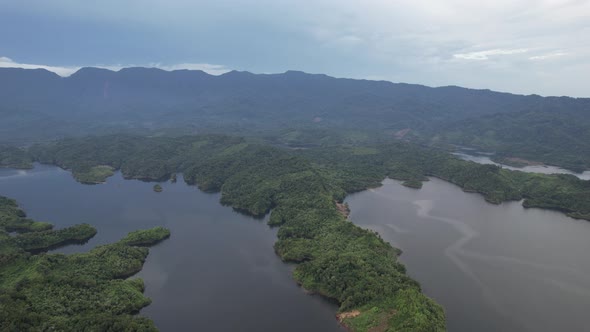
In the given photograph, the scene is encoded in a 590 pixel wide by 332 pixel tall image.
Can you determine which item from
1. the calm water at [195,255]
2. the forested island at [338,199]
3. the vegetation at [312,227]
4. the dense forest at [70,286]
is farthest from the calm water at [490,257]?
the dense forest at [70,286]

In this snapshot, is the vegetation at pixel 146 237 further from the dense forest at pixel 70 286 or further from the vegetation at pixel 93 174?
the vegetation at pixel 93 174

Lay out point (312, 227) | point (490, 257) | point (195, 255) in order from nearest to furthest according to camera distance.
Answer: point (195, 255) < point (490, 257) < point (312, 227)

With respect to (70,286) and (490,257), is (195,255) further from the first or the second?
(490,257)

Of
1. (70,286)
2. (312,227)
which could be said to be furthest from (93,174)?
(312,227)

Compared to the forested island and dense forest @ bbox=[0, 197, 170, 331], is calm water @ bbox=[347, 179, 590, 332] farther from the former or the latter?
dense forest @ bbox=[0, 197, 170, 331]

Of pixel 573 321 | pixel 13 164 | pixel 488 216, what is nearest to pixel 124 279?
pixel 573 321

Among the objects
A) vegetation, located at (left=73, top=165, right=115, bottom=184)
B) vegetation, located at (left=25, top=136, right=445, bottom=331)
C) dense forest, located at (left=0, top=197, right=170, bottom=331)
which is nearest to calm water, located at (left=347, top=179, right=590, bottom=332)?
vegetation, located at (left=25, top=136, right=445, bottom=331)
